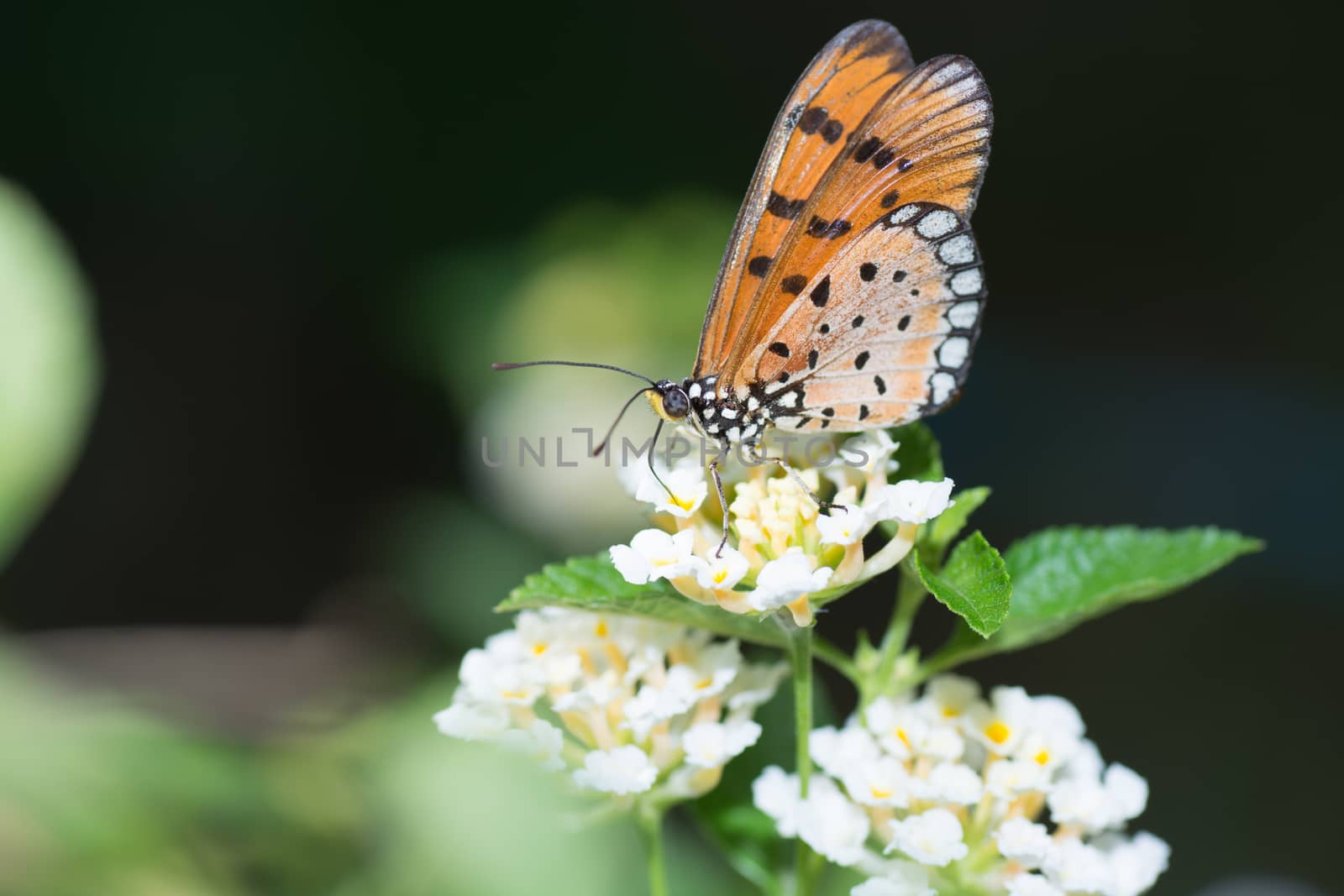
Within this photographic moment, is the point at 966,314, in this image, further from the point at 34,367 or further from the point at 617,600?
the point at 34,367

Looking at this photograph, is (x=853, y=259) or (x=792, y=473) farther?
(x=853, y=259)

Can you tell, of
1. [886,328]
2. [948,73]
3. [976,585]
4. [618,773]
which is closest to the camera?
[976,585]

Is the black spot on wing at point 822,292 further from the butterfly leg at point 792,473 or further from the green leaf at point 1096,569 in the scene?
the green leaf at point 1096,569

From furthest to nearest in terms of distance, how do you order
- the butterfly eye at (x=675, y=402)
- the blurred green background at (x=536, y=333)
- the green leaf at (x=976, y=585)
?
the blurred green background at (x=536, y=333)
the butterfly eye at (x=675, y=402)
the green leaf at (x=976, y=585)

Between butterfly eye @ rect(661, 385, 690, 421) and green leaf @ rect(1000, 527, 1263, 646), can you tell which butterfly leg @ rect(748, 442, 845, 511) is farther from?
green leaf @ rect(1000, 527, 1263, 646)

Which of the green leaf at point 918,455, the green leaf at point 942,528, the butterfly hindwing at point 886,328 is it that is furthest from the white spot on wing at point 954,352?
the green leaf at point 942,528

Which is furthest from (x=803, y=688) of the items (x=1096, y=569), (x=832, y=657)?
(x=1096, y=569)

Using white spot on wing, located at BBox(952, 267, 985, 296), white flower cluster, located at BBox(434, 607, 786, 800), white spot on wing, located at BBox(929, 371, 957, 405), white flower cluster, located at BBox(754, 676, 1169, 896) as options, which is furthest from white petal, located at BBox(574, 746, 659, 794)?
white spot on wing, located at BBox(952, 267, 985, 296)

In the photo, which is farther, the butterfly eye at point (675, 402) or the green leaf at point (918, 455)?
the butterfly eye at point (675, 402)
